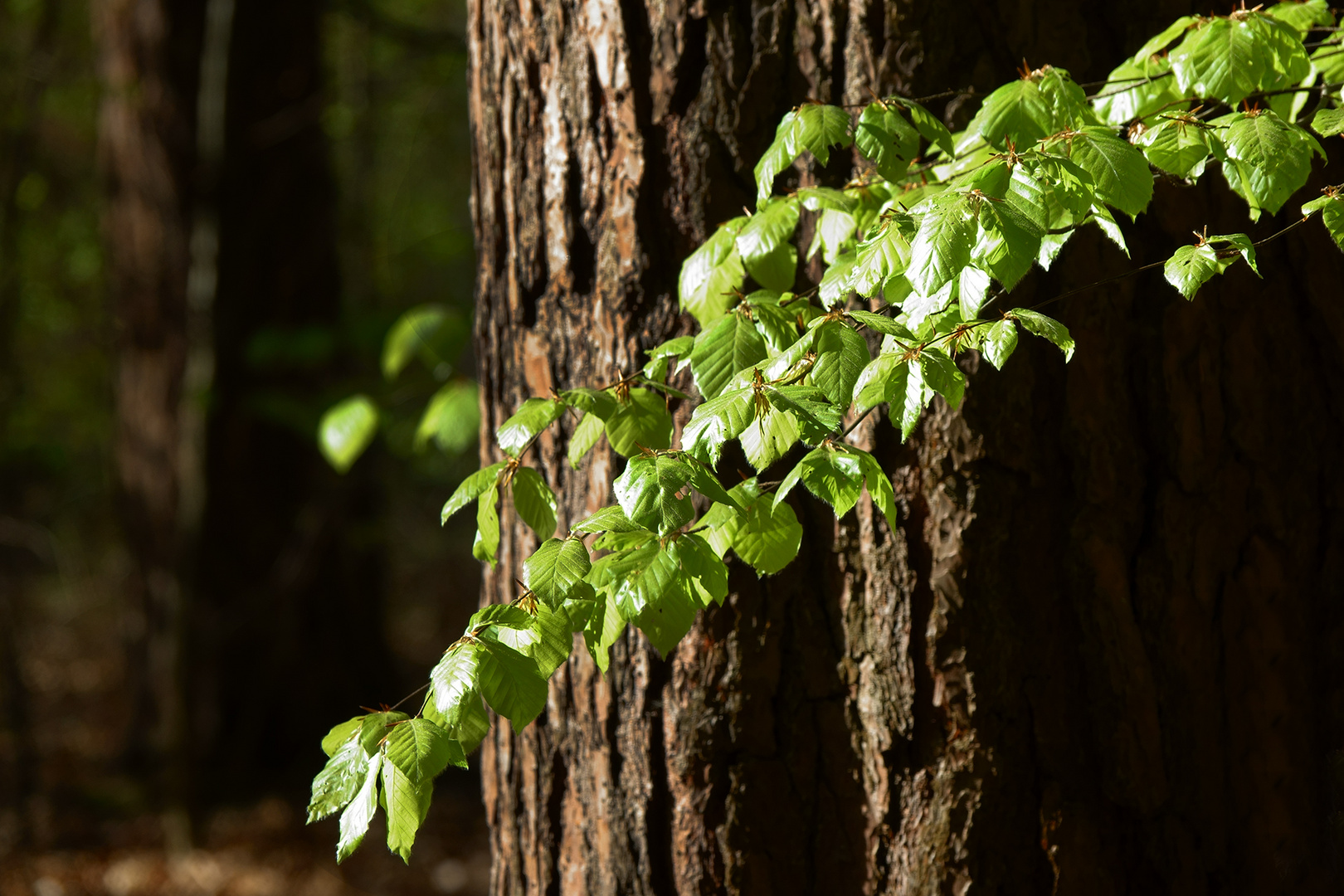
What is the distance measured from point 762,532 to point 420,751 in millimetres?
450

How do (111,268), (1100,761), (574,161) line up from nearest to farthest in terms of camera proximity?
1. (1100,761)
2. (574,161)
3. (111,268)

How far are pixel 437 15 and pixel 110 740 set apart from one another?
804cm

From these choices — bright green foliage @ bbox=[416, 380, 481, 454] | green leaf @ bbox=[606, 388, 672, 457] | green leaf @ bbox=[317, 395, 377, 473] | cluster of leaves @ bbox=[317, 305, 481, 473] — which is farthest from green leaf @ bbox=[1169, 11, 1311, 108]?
green leaf @ bbox=[317, 395, 377, 473]

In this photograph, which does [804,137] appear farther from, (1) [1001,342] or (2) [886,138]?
(1) [1001,342]

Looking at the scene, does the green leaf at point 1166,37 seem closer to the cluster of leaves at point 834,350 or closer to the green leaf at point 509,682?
the cluster of leaves at point 834,350

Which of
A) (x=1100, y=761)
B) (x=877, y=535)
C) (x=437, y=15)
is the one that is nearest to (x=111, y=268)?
(x=877, y=535)

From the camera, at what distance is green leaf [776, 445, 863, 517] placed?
3.30ft

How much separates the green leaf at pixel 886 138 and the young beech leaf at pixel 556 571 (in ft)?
1.84

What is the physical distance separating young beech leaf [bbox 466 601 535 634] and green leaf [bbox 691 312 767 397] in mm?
324

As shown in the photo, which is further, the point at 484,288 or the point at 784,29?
the point at 484,288

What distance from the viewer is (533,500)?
1.22m

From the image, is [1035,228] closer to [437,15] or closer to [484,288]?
[484,288]

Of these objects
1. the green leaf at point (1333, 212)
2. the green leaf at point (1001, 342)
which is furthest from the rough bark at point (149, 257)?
the green leaf at point (1333, 212)

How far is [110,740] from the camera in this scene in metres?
5.66
